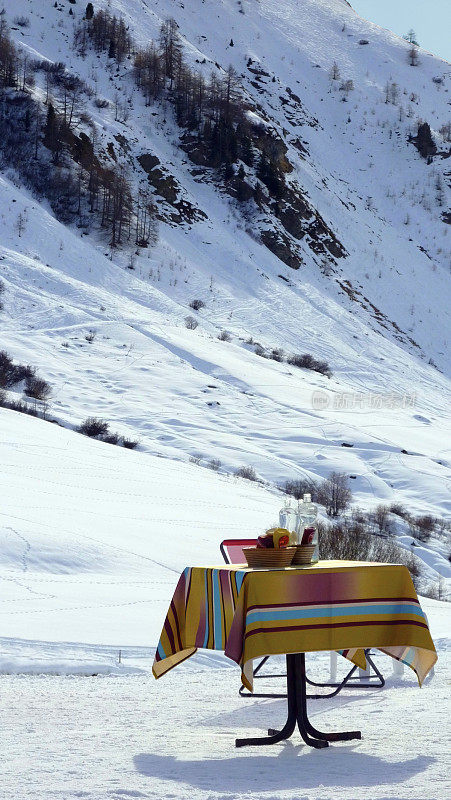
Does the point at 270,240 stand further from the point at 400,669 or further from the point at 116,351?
the point at 400,669

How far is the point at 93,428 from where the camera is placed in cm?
2195

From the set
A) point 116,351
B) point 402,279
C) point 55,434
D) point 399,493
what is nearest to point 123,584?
point 55,434

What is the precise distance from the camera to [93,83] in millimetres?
45062

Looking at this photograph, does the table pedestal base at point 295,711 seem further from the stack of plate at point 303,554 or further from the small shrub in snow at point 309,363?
the small shrub in snow at point 309,363

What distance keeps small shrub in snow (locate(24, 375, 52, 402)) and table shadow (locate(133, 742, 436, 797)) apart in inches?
795

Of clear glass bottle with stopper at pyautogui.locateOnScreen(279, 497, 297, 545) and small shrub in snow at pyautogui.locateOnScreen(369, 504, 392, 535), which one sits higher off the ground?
clear glass bottle with stopper at pyautogui.locateOnScreen(279, 497, 297, 545)

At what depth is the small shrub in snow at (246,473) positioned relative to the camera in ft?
68.4

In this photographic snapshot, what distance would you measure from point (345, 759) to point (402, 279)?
4244 cm

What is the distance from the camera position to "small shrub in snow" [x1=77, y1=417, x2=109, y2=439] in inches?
859

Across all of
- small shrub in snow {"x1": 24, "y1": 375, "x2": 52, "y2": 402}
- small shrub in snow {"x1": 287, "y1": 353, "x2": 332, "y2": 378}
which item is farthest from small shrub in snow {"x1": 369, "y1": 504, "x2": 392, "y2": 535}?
small shrub in snow {"x1": 287, "y1": 353, "x2": 332, "y2": 378}

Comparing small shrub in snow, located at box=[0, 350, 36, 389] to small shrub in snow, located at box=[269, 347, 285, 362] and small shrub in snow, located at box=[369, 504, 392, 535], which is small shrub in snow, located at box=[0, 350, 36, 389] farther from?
small shrub in snow, located at box=[369, 504, 392, 535]

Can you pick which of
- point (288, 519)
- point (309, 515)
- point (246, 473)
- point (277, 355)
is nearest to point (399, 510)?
point (246, 473)

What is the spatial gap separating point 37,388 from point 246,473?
6489 millimetres

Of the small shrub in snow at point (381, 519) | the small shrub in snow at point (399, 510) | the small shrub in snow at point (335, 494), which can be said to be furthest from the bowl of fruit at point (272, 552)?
the small shrub in snow at point (399, 510)
